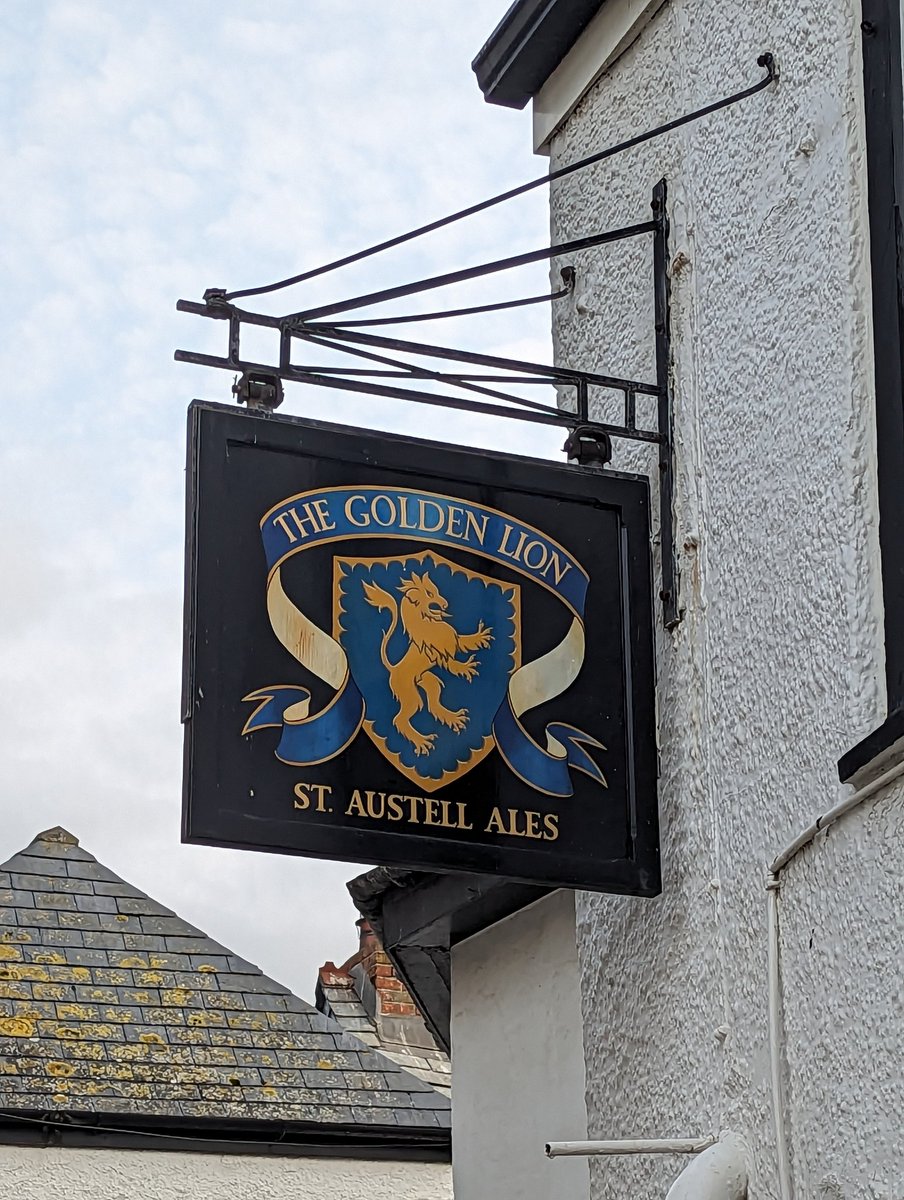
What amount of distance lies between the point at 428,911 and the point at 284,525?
1.89 metres

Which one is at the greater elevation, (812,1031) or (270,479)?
(270,479)

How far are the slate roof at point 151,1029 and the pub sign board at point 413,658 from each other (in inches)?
159

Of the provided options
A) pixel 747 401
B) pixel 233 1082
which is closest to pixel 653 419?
pixel 747 401

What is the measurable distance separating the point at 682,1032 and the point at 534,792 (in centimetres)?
68

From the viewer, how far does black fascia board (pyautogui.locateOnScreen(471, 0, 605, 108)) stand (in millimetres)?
6047

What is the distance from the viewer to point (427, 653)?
460 cm

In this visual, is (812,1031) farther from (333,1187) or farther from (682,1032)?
(333,1187)

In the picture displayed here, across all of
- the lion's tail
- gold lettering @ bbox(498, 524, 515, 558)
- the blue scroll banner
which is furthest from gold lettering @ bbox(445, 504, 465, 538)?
the lion's tail

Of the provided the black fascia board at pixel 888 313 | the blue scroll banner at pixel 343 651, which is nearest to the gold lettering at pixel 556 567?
the blue scroll banner at pixel 343 651

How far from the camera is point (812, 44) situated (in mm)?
4801

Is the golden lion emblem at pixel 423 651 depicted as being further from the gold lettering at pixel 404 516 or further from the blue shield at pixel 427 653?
the gold lettering at pixel 404 516

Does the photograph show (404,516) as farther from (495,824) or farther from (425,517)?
(495,824)

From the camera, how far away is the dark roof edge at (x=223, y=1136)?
314 inches

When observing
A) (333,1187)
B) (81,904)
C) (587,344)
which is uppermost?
(587,344)
